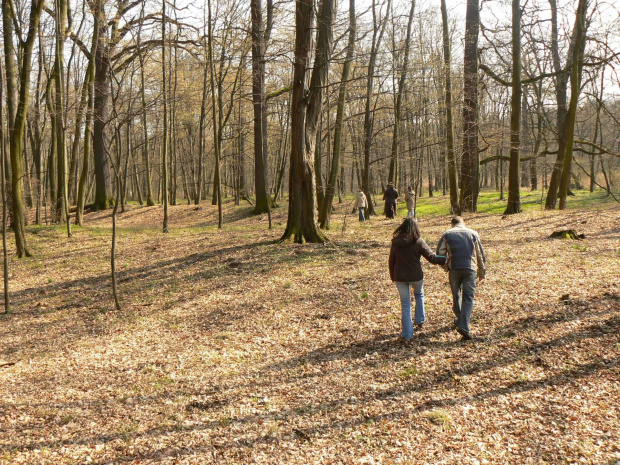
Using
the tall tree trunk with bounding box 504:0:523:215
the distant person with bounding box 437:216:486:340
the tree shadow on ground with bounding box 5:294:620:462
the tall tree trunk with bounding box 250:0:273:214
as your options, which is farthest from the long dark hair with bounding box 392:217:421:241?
the tall tree trunk with bounding box 504:0:523:215

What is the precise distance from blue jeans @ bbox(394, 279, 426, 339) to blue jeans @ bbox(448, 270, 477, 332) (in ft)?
1.58

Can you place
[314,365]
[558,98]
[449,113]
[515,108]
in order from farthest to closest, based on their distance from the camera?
1. [558,98]
2. [449,113]
3. [515,108]
4. [314,365]

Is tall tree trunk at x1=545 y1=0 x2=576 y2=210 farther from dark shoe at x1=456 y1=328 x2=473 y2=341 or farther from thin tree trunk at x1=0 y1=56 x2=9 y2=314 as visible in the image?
thin tree trunk at x1=0 y1=56 x2=9 y2=314

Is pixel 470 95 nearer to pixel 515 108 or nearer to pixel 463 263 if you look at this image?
pixel 515 108

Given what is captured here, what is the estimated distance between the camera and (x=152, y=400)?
5531mm

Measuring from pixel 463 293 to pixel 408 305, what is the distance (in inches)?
31.1

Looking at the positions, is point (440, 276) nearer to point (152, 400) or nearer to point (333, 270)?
point (333, 270)

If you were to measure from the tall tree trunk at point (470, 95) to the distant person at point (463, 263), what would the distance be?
12.8 m

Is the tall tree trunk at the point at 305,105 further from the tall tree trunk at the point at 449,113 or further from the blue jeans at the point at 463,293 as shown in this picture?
the tall tree trunk at the point at 449,113

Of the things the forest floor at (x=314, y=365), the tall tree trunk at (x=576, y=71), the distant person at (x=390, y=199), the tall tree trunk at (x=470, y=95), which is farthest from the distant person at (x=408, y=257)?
the distant person at (x=390, y=199)

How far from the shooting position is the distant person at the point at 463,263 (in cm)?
605

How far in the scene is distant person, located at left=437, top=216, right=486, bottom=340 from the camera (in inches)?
238

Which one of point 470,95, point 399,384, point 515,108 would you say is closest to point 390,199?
point 470,95

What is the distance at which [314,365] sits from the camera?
6.18 metres
